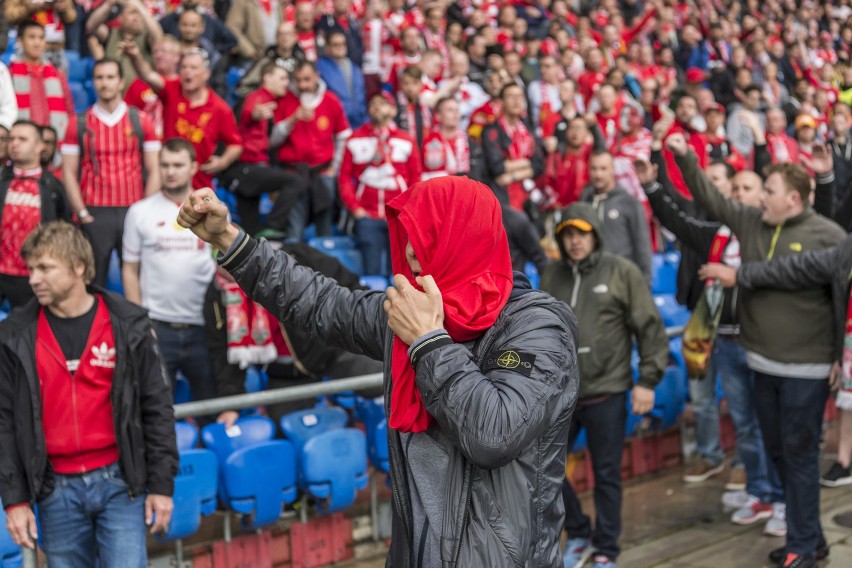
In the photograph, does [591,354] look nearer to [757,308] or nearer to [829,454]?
[757,308]

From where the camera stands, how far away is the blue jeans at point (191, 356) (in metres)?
6.31

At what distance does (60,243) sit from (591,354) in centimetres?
292

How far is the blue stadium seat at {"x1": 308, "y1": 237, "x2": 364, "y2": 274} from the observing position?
9.30 metres

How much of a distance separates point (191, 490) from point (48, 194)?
2436 mm

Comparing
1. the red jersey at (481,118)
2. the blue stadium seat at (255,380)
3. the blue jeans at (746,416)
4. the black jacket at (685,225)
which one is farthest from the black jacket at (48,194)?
the red jersey at (481,118)

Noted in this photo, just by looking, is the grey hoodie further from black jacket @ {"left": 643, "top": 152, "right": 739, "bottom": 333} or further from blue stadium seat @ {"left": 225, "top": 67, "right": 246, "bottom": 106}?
blue stadium seat @ {"left": 225, "top": 67, "right": 246, "bottom": 106}

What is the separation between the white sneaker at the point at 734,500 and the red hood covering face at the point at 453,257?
189 inches

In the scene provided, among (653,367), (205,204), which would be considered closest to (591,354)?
(653,367)

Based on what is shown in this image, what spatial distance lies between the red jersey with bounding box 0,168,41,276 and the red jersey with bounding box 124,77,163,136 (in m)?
2.04

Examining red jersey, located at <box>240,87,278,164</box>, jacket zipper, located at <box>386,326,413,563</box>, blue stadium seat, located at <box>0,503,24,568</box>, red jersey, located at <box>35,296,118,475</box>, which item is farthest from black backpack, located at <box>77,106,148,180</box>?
jacket zipper, located at <box>386,326,413,563</box>

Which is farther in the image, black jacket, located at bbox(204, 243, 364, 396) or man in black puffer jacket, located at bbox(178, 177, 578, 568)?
black jacket, located at bbox(204, 243, 364, 396)

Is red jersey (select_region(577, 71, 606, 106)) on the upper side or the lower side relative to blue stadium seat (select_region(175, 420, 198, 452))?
upper

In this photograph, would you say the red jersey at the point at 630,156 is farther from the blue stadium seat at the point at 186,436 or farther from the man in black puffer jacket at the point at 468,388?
the man in black puffer jacket at the point at 468,388

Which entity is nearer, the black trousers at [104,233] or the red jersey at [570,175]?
the black trousers at [104,233]
